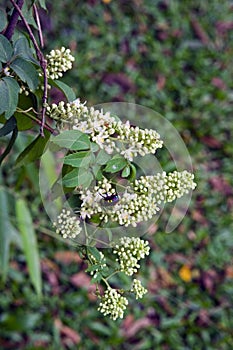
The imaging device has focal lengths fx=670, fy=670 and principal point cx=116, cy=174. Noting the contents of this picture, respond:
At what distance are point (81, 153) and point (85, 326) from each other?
68.3 inches

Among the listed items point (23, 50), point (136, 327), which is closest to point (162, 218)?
point (136, 327)

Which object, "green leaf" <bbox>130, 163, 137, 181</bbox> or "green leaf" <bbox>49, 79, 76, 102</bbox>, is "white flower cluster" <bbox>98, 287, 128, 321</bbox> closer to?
"green leaf" <bbox>130, 163, 137, 181</bbox>

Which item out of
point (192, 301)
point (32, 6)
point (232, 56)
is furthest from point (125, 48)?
point (32, 6)

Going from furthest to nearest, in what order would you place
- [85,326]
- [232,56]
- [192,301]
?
[232,56]
[192,301]
[85,326]

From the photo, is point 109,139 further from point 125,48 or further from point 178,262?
point 125,48

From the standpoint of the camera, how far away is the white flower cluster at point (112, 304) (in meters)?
0.76

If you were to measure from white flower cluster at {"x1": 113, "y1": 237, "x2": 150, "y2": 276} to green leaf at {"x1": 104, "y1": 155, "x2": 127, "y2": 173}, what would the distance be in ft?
0.26

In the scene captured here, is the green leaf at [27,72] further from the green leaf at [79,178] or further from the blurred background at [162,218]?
the blurred background at [162,218]

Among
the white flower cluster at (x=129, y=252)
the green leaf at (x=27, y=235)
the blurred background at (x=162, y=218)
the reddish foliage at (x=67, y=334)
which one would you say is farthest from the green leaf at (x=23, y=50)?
the reddish foliage at (x=67, y=334)

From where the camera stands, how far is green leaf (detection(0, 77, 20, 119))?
29.6 inches

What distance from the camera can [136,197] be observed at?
2.36 feet

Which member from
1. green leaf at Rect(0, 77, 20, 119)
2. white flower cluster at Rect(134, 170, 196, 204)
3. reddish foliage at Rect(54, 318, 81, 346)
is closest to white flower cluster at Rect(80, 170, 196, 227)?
white flower cluster at Rect(134, 170, 196, 204)

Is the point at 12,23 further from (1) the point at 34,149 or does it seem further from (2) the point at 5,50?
(1) the point at 34,149

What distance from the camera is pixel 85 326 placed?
2.38m
